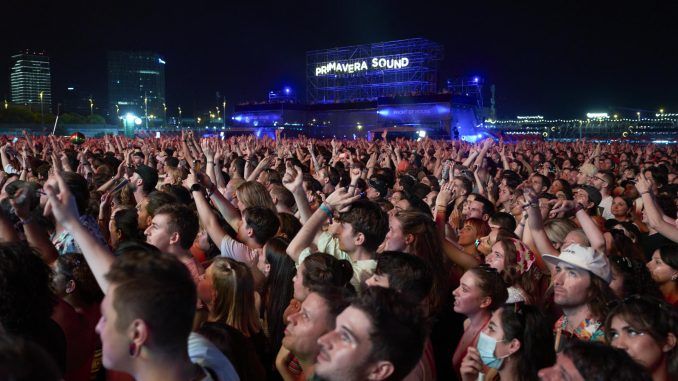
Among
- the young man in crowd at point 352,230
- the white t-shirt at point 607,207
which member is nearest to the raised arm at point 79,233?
the young man in crowd at point 352,230

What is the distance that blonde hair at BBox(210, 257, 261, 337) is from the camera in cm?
348

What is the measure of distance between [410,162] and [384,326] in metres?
12.2

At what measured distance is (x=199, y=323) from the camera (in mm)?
3459

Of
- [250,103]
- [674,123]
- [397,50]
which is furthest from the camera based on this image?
[674,123]

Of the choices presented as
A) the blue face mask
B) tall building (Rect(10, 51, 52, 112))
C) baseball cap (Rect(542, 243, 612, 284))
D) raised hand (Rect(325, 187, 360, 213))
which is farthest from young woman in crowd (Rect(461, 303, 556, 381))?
tall building (Rect(10, 51, 52, 112))

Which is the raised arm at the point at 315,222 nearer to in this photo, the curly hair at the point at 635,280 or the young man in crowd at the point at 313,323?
the young man in crowd at the point at 313,323

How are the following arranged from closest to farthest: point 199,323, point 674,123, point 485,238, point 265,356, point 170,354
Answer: point 170,354
point 199,323
point 265,356
point 485,238
point 674,123

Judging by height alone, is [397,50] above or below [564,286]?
above

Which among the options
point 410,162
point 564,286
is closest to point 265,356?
point 564,286

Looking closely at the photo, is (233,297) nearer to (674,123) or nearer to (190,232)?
(190,232)

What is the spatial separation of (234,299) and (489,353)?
152 cm

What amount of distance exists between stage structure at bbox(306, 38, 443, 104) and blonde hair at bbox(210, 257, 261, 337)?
206 feet

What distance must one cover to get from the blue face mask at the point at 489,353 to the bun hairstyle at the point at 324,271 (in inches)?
36.2

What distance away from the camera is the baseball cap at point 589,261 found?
3.88 meters
